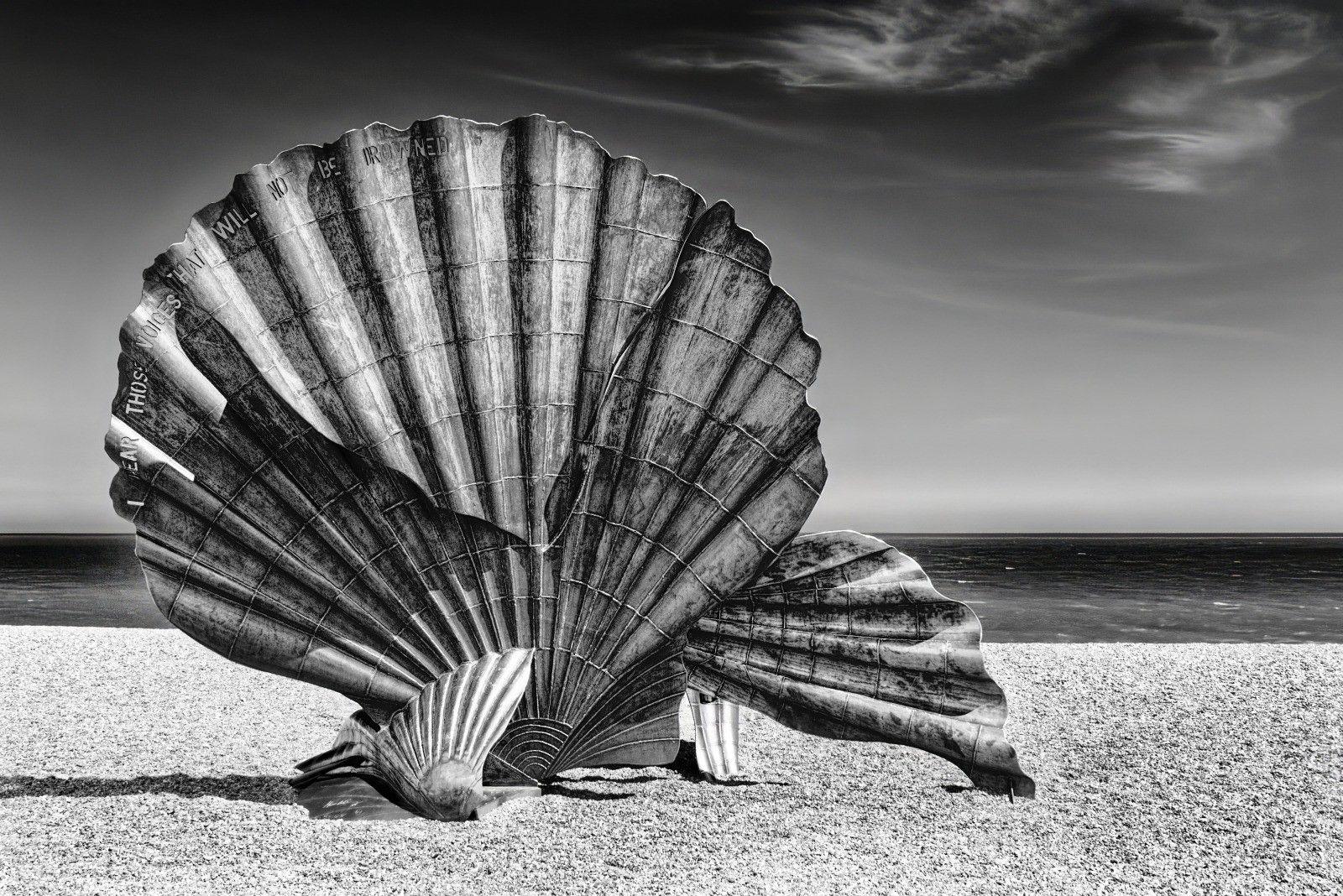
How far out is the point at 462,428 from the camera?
4.36 m

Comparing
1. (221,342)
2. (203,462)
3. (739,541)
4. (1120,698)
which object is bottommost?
(1120,698)

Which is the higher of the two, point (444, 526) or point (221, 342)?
point (221, 342)

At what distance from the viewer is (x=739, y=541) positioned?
454 centimetres

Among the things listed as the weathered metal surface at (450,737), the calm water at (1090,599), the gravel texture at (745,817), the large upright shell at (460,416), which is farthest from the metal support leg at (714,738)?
the calm water at (1090,599)

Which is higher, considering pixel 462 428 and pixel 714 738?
pixel 462 428

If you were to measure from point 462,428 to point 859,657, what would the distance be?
2.38 meters

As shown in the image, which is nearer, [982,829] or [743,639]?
[982,829]

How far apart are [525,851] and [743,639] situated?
1.58 m

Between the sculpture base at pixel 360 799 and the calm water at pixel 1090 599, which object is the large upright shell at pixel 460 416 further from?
the calm water at pixel 1090 599

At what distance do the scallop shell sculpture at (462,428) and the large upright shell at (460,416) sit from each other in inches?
0.5

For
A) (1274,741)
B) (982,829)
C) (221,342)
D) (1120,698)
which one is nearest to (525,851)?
(982,829)

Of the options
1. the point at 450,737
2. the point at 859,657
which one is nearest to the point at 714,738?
the point at 859,657

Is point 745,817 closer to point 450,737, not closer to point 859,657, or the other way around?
point 859,657

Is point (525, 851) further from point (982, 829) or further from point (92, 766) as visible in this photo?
point (92, 766)
